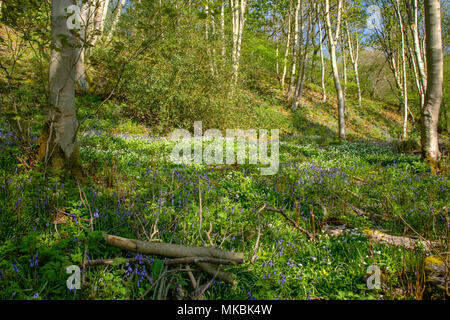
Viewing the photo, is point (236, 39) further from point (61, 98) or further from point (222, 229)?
point (222, 229)

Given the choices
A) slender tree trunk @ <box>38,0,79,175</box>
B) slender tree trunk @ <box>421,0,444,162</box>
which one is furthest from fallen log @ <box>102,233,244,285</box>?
slender tree trunk @ <box>421,0,444,162</box>

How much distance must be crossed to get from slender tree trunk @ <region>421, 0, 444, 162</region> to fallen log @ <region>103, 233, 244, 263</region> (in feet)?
23.4

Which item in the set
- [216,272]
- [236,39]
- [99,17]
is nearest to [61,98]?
[216,272]

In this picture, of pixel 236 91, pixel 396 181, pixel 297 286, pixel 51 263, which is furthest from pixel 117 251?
pixel 236 91

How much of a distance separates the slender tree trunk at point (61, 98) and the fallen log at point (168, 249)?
72.3 inches

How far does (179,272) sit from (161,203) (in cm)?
113

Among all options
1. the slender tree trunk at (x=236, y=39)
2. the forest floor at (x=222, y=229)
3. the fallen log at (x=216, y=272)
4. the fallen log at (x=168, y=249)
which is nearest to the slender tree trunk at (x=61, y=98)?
the forest floor at (x=222, y=229)

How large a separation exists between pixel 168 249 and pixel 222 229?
3.02 ft

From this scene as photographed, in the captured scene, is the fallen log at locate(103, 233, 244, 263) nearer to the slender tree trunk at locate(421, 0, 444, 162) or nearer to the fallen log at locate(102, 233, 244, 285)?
the fallen log at locate(102, 233, 244, 285)

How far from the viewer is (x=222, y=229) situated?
10.1 feet

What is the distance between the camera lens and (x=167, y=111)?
33.9 feet

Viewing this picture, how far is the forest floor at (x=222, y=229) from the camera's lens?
2129 millimetres

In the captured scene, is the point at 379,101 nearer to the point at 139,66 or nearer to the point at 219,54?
the point at 219,54

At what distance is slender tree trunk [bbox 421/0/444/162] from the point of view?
6.59 meters
